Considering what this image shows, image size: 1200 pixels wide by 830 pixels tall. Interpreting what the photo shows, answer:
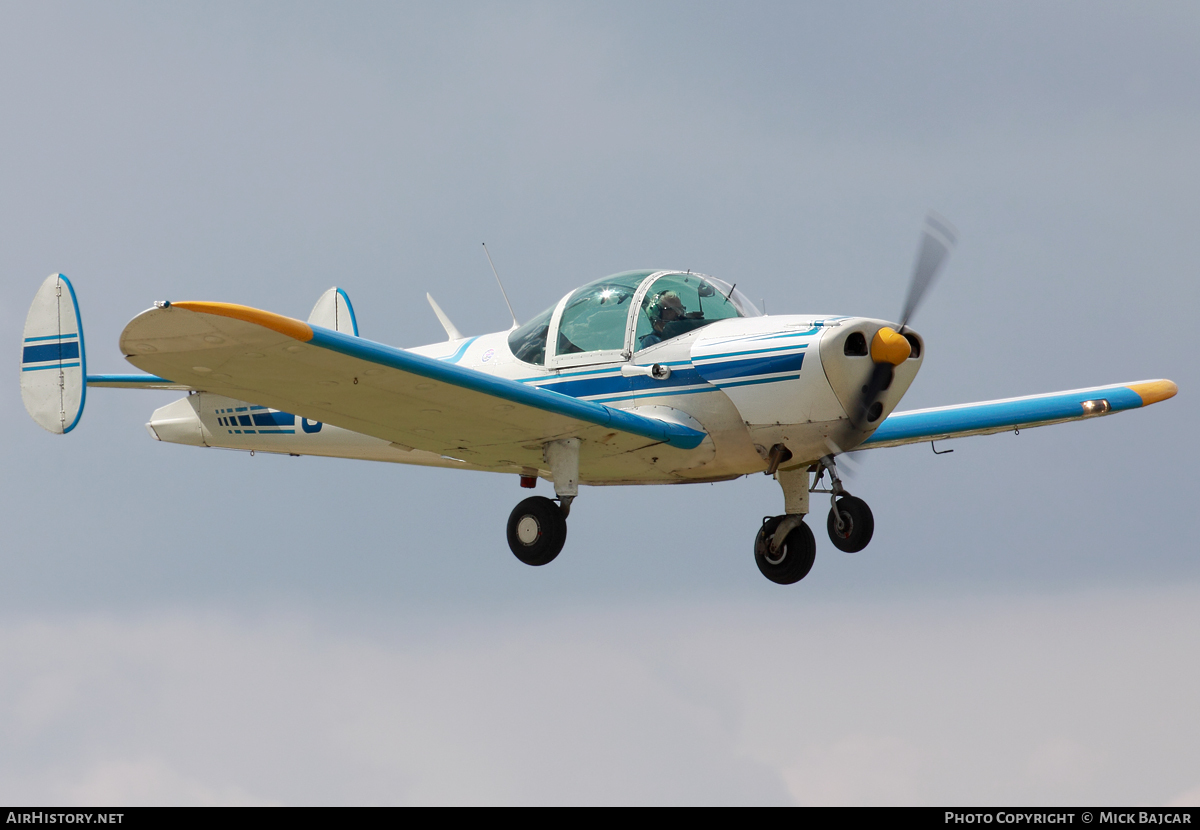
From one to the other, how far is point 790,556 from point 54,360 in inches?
306

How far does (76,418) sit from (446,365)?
3.94 meters

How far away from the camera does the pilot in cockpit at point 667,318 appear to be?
45.0 feet

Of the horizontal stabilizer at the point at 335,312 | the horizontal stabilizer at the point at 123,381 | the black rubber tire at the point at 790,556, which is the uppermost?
the horizontal stabilizer at the point at 335,312

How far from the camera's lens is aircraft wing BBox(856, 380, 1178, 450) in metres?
15.6

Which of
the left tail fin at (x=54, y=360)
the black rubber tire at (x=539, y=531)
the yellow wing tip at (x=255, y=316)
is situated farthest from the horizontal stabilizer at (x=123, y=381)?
the yellow wing tip at (x=255, y=316)

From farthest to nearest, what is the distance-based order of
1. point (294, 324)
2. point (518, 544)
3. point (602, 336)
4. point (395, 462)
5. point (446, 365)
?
1. point (395, 462)
2. point (602, 336)
3. point (518, 544)
4. point (446, 365)
5. point (294, 324)

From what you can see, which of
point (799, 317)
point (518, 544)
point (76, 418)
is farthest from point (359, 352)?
point (799, 317)

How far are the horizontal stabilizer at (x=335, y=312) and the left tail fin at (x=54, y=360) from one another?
12.0 ft

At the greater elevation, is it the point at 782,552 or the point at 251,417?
the point at 251,417

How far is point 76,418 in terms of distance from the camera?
13.1 meters

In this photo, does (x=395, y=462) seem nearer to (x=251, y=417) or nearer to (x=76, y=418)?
(x=251, y=417)

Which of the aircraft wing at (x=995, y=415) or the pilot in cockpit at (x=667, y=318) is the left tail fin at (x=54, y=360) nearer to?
the pilot in cockpit at (x=667, y=318)

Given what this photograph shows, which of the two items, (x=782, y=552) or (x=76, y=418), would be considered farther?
(x=782, y=552)

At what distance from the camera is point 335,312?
17469mm
